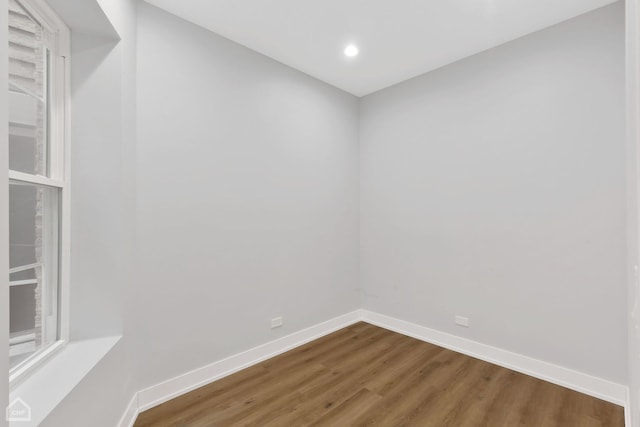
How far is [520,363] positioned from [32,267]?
340cm

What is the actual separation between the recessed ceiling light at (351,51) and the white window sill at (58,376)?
2774 mm

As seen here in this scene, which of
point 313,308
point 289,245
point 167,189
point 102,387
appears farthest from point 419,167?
point 102,387

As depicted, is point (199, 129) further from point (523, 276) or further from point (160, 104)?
point (523, 276)

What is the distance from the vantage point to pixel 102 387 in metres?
1.38

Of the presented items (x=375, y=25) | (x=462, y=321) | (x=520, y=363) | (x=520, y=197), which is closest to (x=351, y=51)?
Answer: (x=375, y=25)

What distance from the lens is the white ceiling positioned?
1943mm

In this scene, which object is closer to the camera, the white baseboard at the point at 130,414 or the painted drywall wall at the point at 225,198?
the white baseboard at the point at 130,414

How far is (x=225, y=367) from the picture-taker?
7.39 feet

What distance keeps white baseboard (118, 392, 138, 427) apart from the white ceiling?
8.82 feet

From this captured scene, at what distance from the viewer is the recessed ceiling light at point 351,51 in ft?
8.04

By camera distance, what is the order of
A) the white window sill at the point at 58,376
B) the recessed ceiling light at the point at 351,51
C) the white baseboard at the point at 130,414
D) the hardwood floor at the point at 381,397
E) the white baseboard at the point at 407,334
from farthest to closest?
1. the recessed ceiling light at the point at 351,51
2. the white baseboard at the point at 407,334
3. the hardwood floor at the point at 381,397
4. the white baseboard at the point at 130,414
5. the white window sill at the point at 58,376

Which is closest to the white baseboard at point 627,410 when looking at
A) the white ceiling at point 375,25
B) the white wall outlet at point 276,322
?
the white wall outlet at point 276,322

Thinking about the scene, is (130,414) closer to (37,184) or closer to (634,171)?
(37,184)

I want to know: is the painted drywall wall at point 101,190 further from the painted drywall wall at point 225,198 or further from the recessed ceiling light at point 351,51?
the recessed ceiling light at point 351,51
